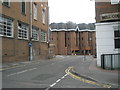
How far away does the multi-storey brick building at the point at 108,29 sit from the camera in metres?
16.0

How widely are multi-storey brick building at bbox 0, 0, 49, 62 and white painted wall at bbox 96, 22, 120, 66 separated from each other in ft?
37.9

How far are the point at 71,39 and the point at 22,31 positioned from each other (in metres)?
52.4

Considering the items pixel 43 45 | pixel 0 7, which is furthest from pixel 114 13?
pixel 43 45

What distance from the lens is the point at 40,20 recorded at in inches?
1415

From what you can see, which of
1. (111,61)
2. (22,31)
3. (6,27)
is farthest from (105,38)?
(22,31)

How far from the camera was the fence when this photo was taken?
588 inches

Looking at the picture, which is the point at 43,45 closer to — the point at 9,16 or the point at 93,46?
the point at 9,16

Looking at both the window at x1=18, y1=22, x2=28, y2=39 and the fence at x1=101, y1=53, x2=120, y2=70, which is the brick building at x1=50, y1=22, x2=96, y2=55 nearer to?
the window at x1=18, y1=22, x2=28, y2=39

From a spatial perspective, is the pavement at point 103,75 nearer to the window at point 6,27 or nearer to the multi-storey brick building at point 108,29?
the multi-storey brick building at point 108,29

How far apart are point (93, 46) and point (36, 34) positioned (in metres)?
50.3

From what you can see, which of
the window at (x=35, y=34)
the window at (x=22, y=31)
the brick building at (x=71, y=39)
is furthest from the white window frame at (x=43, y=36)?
the brick building at (x=71, y=39)

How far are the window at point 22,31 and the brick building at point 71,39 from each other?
4900 centimetres

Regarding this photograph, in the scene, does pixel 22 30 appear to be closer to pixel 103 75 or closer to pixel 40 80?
pixel 40 80

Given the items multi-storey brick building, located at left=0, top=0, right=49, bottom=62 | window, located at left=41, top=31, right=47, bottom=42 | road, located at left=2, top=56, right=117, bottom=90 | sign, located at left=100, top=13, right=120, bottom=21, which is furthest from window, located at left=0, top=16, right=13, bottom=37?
window, located at left=41, top=31, right=47, bottom=42
